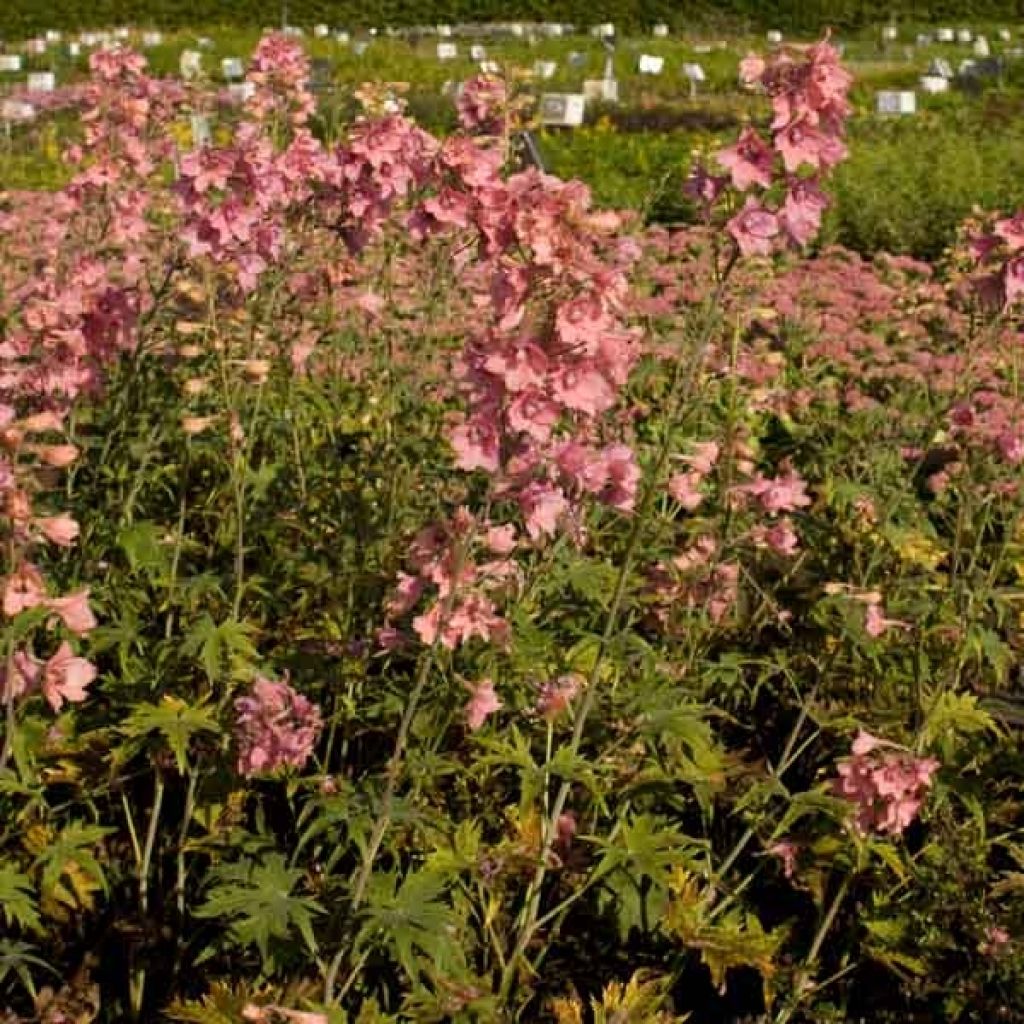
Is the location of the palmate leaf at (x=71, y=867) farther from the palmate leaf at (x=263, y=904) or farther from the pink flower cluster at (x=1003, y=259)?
the pink flower cluster at (x=1003, y=259)

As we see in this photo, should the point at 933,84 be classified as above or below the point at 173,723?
above

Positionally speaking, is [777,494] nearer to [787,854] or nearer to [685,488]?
[685,488]

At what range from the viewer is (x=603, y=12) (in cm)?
3478

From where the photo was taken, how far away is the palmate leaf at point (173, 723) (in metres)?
2.96

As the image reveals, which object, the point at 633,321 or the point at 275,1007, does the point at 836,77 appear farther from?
the point at 633,321

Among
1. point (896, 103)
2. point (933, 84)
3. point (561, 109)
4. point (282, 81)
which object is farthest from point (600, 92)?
point (282, 81)

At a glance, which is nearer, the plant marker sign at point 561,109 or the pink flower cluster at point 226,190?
the pink flower cluster at point 226,190

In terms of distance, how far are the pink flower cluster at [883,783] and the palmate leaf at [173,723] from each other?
1339mm

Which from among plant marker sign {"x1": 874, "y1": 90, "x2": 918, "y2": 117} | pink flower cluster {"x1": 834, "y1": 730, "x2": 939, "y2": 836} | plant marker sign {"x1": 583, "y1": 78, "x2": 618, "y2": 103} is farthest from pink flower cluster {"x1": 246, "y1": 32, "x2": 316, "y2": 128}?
plant marker sign {"x1": 583, "y1": 78, "x2": 618, "y2": 103}

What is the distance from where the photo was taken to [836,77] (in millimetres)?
2648

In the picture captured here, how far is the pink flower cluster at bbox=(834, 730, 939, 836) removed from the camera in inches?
126

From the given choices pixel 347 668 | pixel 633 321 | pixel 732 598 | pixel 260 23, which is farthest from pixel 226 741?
pixel 260 23

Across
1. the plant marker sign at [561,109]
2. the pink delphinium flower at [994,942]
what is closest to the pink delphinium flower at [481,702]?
the pink delphinium flower at [994,942]

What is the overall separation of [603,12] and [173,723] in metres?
34.0
